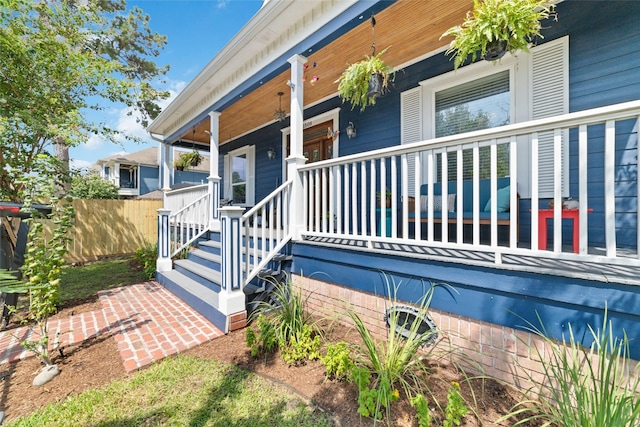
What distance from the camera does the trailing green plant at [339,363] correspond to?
2.08 meters

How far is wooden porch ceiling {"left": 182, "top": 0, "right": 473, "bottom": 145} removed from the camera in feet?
10.6

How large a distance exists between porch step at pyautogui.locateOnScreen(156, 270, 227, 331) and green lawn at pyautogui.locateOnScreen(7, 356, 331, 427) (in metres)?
0.82

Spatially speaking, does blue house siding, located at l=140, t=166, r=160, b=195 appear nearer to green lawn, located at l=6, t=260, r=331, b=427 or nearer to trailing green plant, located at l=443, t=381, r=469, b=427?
green lawn, located at l=6, t=260, r=331, b=427

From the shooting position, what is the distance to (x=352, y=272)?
2928mm

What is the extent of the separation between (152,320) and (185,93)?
4.61 m

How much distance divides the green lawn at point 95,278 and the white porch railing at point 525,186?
4.04 m

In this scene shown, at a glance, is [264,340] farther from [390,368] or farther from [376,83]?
[376,83]

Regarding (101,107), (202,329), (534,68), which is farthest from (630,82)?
(101,107)

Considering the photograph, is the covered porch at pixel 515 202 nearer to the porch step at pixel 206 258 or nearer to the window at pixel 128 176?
the porch step at pixel 206 258

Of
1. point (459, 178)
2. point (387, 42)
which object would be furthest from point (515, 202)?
point (387, 42)

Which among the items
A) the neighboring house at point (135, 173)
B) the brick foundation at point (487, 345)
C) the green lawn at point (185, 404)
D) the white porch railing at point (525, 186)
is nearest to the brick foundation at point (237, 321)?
the green lawn at point (185, 404)

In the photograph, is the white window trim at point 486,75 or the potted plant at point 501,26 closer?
the potted plant at point 501,26

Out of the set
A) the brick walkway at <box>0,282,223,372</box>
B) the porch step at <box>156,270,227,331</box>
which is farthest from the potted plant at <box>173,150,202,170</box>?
the brick walkway at <box>0,282,223,372</box>

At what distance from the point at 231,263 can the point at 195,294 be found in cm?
104
